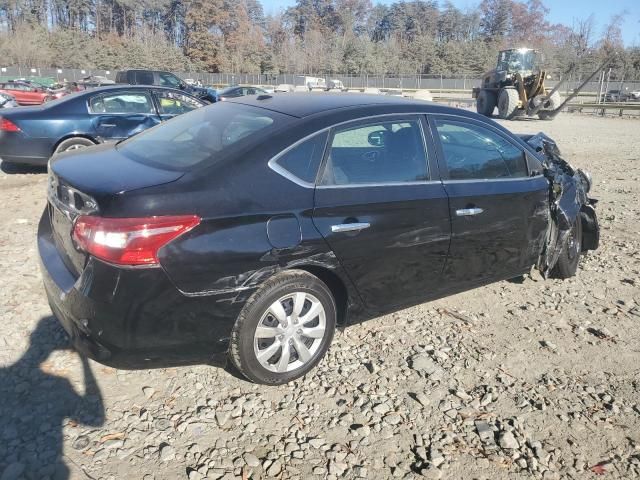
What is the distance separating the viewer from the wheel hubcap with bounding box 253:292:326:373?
2.89 m

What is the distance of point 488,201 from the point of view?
12.1ft

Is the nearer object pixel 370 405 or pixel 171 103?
pixel 370 405

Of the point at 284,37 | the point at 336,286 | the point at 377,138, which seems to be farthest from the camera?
the point at 284,37

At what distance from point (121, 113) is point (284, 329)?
623 cm

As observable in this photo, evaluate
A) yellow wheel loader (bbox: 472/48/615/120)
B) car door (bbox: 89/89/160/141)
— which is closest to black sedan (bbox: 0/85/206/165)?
car door (bbox: 89/89/160/141)

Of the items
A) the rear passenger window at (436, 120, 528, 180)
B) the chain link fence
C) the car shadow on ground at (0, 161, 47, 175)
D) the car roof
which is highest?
Answer: the chain link fence

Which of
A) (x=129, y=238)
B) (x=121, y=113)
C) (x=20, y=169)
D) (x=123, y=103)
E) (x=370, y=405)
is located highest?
(x=123, y=103)

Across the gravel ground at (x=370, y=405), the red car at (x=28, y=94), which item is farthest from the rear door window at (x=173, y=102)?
the red car at (x=28, y=94)

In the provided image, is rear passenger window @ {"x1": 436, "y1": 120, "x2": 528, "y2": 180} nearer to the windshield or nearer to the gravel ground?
the gravel ground

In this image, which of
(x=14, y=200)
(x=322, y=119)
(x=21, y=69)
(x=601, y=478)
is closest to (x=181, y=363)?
(x=322, y=119)

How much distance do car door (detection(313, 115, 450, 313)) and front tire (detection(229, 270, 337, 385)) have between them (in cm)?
28

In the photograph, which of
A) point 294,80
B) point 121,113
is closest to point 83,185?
point 121,113

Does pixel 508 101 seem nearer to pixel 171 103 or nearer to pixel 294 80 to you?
pixel 171 103

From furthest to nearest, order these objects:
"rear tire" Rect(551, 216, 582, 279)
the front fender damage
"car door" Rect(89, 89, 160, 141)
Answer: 1. "car door" Rect(89, 89, 160, 141)
2. "rear tire" Rect(551, 216, 582, 279)
3. the front fender damage
